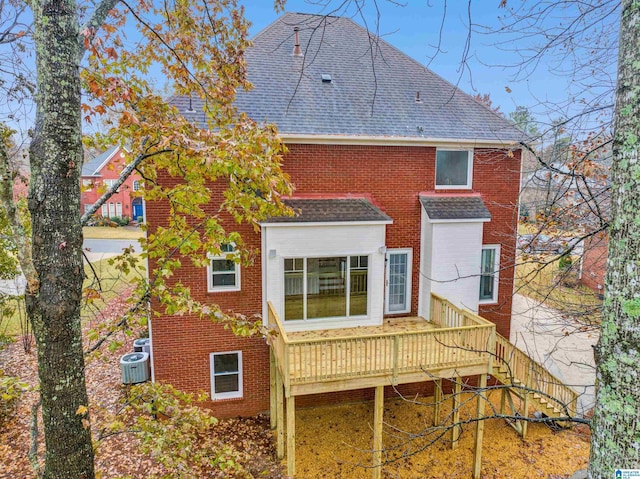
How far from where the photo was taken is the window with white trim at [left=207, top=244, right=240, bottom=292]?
32.0 feet

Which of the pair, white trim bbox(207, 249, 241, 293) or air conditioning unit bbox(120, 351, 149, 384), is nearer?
white trim bbox(207, 249, 241, 293)

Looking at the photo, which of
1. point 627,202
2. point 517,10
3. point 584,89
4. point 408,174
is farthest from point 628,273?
point 408,174

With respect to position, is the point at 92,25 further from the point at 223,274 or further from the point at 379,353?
the point at 379,353

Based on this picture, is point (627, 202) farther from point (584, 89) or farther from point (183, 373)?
point (183, 373)

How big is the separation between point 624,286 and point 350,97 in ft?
33.5

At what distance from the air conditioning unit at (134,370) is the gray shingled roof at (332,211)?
5.91m

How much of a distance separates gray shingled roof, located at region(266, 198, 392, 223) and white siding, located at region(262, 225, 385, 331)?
0.64 feet

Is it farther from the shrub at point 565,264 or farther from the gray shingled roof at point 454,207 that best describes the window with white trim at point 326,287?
the shrub at point 565,264

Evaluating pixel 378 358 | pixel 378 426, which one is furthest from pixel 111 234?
pixel 378 426

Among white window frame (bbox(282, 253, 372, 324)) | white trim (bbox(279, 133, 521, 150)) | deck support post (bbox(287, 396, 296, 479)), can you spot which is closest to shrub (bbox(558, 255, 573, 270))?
white trim (bbox(279, 133, 521, 150))

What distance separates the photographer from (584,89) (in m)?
4.09

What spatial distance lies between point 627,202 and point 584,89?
114 inches

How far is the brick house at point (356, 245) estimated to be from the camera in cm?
927

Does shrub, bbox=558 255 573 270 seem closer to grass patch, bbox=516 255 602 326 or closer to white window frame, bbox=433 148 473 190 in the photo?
grass patch, bbox=516 255 602 326
